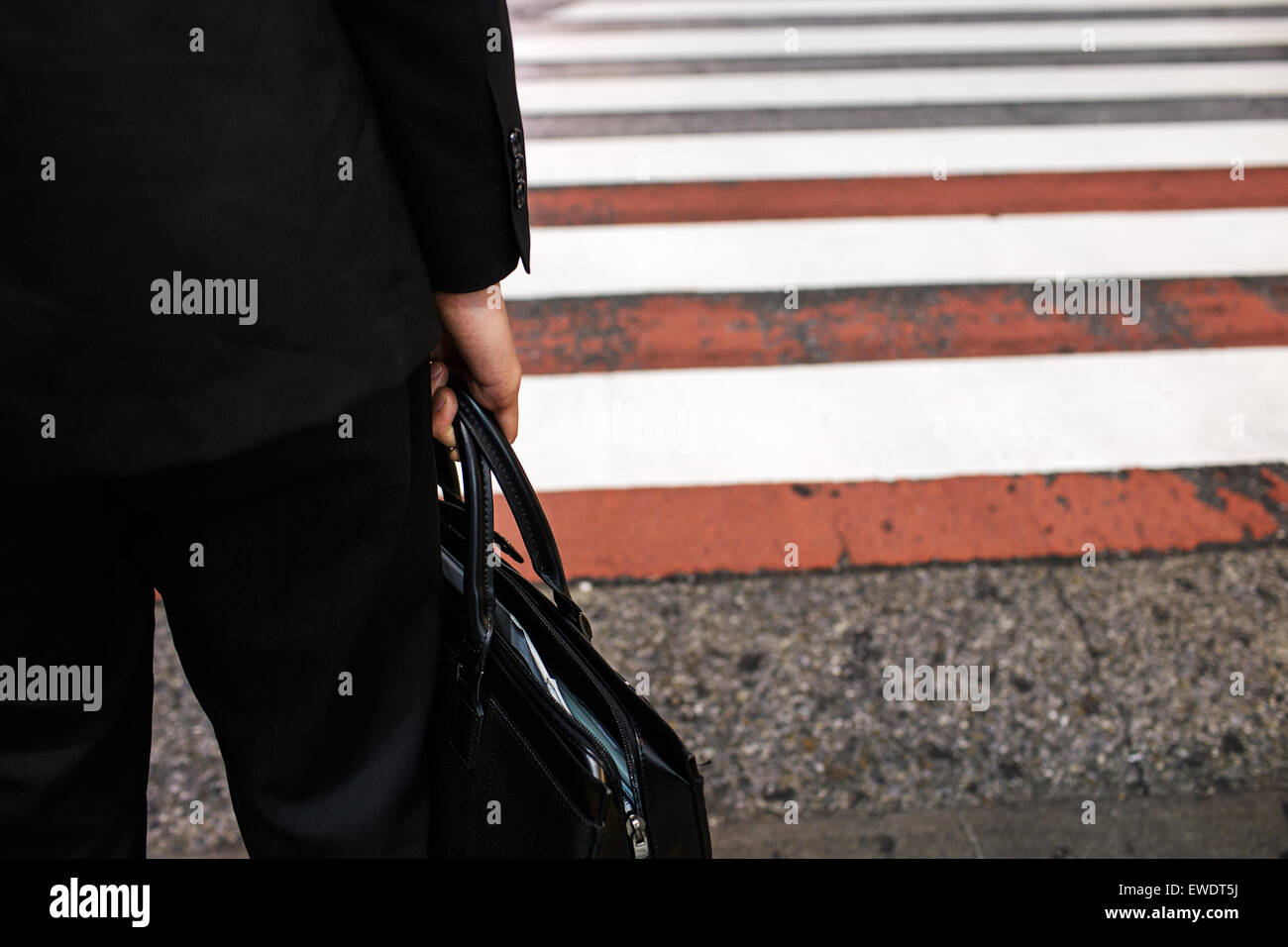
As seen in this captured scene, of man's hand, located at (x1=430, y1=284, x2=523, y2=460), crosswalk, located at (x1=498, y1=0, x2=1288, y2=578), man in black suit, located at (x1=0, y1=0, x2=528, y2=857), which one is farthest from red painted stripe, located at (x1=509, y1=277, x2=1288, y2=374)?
man in black suit, located at (x1=0, y1=0, x2=528, y2=857)

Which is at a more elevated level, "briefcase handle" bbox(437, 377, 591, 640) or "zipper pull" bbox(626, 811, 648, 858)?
"briefcase handle" bbox(437, 377, 591, 640)

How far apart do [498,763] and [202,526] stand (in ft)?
1.33

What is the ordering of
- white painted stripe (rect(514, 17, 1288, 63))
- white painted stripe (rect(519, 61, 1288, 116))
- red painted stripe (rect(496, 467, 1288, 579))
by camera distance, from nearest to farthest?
1. red painted stripe (rect(496, 467, 1288, 579))
2. white painted stripe (rect(519, 61, 1288, 116))
3. white painted stripe (rect(514, 17, 1288, 63))

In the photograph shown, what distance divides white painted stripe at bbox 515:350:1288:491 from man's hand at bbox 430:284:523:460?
1482 mm

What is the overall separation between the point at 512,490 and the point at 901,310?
2485 millimetres

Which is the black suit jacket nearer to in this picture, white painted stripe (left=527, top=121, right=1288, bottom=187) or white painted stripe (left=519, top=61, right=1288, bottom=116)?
white painted stripe (left=527, top=121, right=1288, bottom=187)

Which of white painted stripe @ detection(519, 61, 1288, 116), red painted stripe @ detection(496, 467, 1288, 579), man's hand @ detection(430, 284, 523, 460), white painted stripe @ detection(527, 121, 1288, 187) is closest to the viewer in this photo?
man's hand @ detection(430, 284, 523, 460)

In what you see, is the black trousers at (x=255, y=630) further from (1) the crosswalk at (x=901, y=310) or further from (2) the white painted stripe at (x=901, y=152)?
(2) the white painted stripe at (x=901, y=152)

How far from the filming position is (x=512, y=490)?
4.09ft

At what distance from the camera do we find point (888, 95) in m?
5.28

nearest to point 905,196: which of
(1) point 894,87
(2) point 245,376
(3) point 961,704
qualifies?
(1) point 894,87

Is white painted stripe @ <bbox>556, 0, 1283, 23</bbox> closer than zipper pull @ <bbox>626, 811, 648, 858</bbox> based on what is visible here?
No

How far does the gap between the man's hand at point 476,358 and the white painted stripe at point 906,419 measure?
148cm

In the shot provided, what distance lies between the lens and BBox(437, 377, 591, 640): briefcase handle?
4.05 feet
